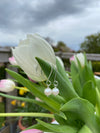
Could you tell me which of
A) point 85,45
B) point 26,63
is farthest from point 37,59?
point 85,45

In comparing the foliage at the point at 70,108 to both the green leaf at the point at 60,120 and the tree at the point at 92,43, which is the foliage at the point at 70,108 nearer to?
the green leaf at the point at 60,120

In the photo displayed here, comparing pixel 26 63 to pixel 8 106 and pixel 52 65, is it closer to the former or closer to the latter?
pixel 52 65

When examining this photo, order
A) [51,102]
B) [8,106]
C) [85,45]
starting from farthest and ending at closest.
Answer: [85,45], [8,106], [51,102]

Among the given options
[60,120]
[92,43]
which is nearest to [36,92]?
[60,120]

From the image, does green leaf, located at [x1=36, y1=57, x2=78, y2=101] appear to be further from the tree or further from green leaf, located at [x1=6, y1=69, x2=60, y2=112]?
the tree

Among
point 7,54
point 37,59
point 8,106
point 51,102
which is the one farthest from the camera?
point 8,106

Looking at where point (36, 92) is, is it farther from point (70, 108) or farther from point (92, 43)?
point (92, 43)
